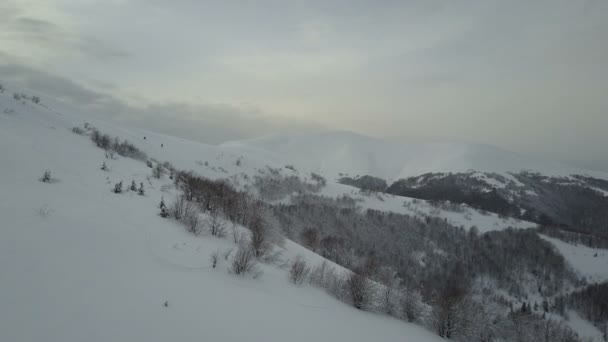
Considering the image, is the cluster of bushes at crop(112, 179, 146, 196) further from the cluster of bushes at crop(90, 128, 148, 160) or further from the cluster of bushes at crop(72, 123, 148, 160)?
the cluster of bushes at crop(90, 128, 148, 160)

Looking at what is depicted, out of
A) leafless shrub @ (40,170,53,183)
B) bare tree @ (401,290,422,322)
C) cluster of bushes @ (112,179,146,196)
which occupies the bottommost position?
bare tree @ (401,290,422,322)

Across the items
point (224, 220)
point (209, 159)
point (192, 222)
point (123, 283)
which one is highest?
point (209, 159)

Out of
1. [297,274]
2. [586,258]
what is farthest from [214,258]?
[586,258]

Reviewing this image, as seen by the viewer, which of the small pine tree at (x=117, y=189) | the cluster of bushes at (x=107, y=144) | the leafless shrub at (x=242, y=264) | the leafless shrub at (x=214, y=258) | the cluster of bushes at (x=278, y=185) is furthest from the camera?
the cluster of bushes at (x=278, y=185)

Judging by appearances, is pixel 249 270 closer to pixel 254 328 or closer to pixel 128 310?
pixel 254 328

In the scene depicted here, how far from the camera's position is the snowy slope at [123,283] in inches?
167

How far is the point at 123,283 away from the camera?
5.45 m

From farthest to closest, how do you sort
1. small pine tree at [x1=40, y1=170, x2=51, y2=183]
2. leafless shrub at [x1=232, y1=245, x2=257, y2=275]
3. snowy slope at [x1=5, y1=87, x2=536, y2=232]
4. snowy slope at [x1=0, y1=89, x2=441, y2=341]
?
snowy slope at [x1=5, y1=87, x2=536, y2=232] < small pine tree at [x1=40, y1=170, x2=51, y2=183] < leafless shrub at [x1=232, y1=245, x2=257, y2=275] < snowy slope at [x1=0, y1=89, x2=441, y2=341]

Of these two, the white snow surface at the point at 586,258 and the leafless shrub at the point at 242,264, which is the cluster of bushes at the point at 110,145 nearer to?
the leafless shrub at the point at 242,264

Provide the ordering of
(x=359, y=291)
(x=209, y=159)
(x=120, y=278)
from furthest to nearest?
(x=209, y=159), (x=359, y=291), (x=120, y=278)

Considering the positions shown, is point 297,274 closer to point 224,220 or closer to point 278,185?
point 224,220

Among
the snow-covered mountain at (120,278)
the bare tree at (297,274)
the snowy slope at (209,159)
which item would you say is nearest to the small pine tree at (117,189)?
the snow-covered mountain at (120,278)

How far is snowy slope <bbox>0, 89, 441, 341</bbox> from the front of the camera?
13.9ft

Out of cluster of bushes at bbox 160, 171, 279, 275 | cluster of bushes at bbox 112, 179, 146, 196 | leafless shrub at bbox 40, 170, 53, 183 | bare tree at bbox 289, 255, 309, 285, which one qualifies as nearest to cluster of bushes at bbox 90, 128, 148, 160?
cluster of bushes at bbox 160, 171, 279, 275
